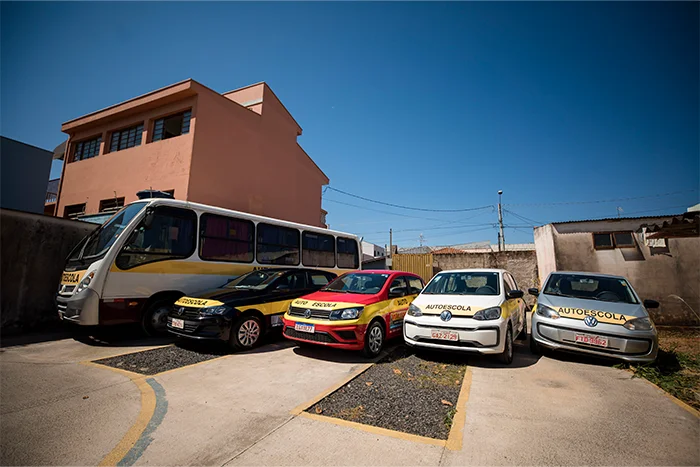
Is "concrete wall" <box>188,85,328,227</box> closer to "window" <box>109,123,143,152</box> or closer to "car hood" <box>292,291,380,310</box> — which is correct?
"window" <box>109,123,143,152</box>

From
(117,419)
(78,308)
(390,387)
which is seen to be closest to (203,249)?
(78,308)

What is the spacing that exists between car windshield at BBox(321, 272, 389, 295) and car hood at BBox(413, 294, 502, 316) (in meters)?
0.89

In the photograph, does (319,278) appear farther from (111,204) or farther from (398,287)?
(111,204)

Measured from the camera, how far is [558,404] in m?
3.57

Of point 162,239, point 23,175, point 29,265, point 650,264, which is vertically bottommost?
point 29,265

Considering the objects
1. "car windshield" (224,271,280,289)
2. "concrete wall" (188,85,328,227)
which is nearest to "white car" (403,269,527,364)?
"car windshield" (224,271,280,289)

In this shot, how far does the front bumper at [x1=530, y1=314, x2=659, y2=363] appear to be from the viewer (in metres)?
4.78

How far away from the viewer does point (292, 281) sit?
7.08 metres

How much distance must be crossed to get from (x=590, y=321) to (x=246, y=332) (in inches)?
232

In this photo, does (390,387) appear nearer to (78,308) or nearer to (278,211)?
(78,308)

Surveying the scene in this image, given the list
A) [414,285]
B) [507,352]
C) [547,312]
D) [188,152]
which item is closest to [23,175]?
[188,152]

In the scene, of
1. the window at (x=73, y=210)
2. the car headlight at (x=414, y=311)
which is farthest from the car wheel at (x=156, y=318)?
the window at (x=73, y=210)

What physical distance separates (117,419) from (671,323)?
14108 mm

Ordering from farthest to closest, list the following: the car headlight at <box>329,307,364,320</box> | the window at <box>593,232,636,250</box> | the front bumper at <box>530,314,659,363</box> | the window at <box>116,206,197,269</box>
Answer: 1. the window at <box>593,232,636,250</box>
2. the window at <box>116,206,197,269</box>
3. the car headlight at <box>329,307,364,320</box>
4. the front bumper at <box>530,314,659,363</box>
